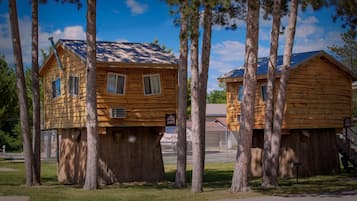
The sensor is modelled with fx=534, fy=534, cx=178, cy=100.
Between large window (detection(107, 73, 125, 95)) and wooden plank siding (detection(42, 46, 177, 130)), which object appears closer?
wooden plank siding (detection(42, 46, 177, 130))

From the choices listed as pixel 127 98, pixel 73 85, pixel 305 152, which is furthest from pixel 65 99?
pixel 305 152

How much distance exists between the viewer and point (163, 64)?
2558 cm

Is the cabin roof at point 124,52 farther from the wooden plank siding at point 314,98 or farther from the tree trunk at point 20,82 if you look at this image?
the wooden plank siding at point 314,98

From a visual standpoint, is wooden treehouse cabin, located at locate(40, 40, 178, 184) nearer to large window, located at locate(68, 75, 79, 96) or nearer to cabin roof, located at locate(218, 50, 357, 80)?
large window, located at locate(68, 75, 79, 96)

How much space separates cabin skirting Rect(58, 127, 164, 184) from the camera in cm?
2638

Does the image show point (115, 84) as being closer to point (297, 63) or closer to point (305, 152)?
point (297, 63)

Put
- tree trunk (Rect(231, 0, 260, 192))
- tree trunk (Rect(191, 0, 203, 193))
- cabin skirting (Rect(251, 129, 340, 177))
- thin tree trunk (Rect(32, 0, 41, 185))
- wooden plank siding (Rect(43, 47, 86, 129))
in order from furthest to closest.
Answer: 1. cabin skirting (Rect(251, 129, 340, 177))
2. wooden plank siding (Rect(43, 47, 86, 129))
3. thin tree trunk (Rect(32, 0, 41, 185))
4. tree trunk (Rect(191, 0, 203, 193))
5. tree trunk (Rect(231, 0, 260, 192))

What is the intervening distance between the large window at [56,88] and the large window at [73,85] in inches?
64.1

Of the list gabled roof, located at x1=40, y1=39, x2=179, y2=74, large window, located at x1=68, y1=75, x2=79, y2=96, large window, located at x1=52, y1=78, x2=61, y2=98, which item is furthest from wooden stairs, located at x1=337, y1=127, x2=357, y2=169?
large window, located at x1=52, y1=78, x2=61, y2=98

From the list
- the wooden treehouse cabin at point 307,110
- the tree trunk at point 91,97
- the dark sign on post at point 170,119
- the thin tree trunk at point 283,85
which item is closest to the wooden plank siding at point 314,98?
the wooden treehouse cabin at point 307,110

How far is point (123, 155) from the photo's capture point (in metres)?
27.0

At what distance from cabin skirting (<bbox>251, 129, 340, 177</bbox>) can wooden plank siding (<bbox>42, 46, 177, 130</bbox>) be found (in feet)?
25.2

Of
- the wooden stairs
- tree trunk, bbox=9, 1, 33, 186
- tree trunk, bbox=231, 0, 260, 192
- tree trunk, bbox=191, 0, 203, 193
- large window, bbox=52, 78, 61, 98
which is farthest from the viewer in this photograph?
the wooden stairs

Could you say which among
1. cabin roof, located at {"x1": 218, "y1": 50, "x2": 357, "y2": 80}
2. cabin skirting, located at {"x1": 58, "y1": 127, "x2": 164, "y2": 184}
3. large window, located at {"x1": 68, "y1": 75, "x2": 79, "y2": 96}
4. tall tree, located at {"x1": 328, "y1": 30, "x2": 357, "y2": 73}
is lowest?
cabin skirting, located at {"x1": 58, "y1": 127, "x2": 164, "y2": 184}
